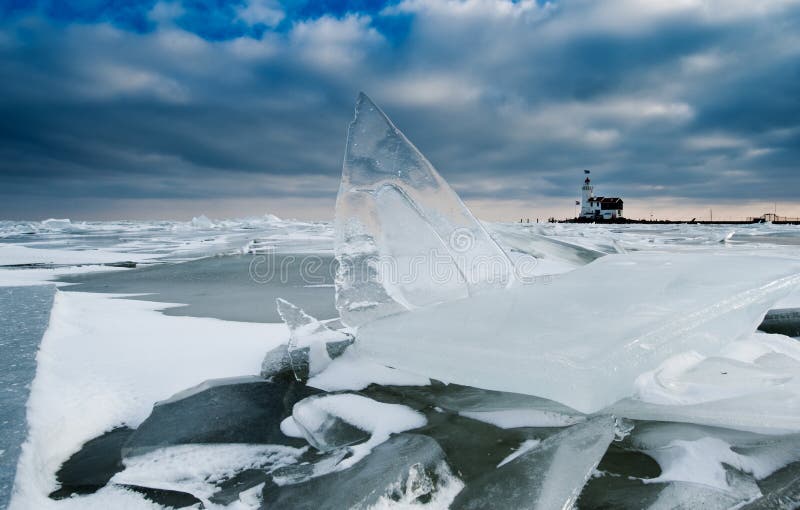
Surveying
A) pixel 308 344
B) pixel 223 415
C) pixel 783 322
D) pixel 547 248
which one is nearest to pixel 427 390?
pixel 308 344

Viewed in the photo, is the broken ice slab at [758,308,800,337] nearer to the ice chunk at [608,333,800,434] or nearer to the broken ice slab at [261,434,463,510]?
the ice chunk at [608,333,800,434]

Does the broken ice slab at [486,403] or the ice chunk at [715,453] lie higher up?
the broken ice slab at [486,403]

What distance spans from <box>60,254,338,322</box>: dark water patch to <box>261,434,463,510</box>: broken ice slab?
187cm

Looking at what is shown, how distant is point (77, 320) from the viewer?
8.74 ft

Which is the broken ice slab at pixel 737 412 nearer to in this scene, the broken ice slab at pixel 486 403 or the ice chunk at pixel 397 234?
the broken ice slab at pixel 486 403

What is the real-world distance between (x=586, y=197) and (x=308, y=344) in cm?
7189

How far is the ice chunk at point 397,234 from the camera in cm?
189

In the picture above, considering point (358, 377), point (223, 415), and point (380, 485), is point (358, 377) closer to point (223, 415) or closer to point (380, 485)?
point (223, 415)

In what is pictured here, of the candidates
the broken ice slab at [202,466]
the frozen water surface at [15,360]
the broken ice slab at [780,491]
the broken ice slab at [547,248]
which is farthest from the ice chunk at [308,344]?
the broken ice slab at [547,248]

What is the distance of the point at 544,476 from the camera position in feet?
3.21

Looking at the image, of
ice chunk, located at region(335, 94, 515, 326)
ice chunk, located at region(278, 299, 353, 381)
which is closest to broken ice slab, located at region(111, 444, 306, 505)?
ice chunk, located at region(278, 299, 353, 381)

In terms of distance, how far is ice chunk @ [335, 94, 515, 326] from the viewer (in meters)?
1.89

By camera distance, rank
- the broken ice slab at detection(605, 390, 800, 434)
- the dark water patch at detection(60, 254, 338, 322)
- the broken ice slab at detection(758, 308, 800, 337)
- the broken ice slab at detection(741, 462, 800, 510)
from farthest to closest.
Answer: the dark water patch at detection(60, 254, 338, 322) → the broken ice slab at detection(758, 308, 800, 337) → the broken ice slab at detection(605, 390, 800, 434) → the broken ice slab at detection(741, 462, 800, 510)

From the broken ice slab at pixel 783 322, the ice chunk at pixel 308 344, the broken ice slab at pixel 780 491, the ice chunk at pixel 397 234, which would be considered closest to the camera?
the broken ice slab at pixel 780 491
